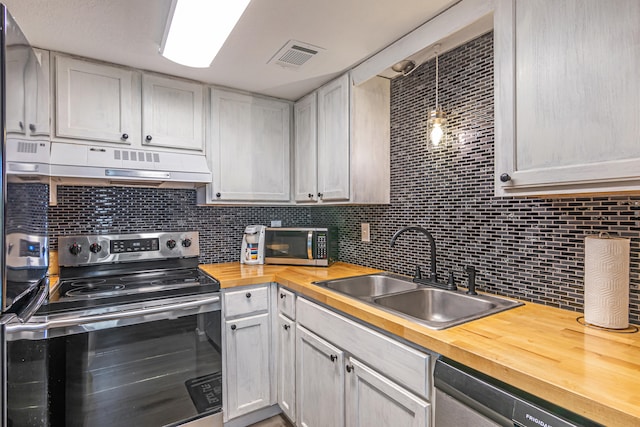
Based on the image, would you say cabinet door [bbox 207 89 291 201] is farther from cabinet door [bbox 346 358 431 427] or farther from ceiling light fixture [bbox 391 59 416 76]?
cabinet door [bbox 346 358 431 427]

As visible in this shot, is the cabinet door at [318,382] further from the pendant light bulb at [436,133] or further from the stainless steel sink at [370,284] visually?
the pendant light bulb at [436,133]

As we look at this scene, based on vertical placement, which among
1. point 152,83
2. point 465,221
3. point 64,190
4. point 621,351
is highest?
point 152,83

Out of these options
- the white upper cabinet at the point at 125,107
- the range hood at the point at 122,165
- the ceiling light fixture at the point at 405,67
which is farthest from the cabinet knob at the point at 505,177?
the white upper cabinet at the point at 125,107

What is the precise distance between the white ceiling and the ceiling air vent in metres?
0.03

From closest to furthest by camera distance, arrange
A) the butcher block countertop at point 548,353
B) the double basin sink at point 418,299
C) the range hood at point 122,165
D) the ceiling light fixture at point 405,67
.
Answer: the butcher block countertop at point 548,353 < the double basin sink at point 418,299 < the range hood at point 122,165 < the ceiling light fixture at point 405,67

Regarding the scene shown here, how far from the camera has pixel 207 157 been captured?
2252mm

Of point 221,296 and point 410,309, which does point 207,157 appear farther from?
point 410,309

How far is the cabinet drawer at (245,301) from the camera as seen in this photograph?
192cm

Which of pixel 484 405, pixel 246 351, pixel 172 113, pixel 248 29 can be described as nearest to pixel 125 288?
pixel 246 351

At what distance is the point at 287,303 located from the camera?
194 centimetres

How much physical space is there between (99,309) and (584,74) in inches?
84.1

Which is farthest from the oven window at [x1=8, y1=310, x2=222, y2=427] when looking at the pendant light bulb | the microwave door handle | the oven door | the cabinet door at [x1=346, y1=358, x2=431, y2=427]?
the pendant light bulb

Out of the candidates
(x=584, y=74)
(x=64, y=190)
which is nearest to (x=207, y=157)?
(x=64, y=190)

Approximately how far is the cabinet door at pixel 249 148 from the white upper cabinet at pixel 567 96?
167cm
